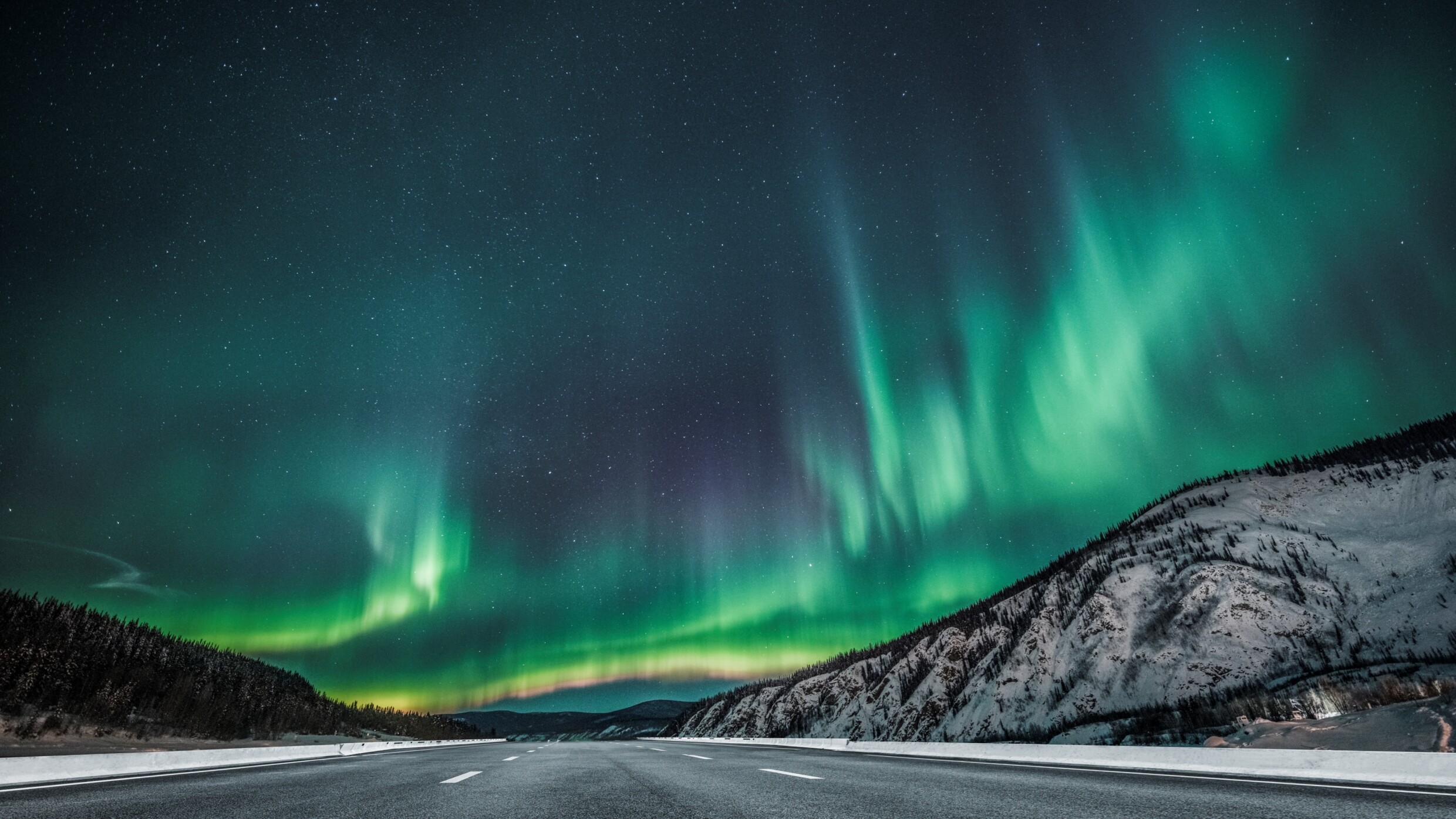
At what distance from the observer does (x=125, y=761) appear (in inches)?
582

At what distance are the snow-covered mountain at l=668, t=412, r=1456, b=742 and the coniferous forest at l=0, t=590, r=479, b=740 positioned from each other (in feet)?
250

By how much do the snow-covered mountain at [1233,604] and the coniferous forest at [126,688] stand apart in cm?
7634

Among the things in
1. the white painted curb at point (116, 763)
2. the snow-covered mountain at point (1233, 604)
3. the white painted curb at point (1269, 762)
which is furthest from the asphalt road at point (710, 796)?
the snow-covered mountain at point (1233, 604)

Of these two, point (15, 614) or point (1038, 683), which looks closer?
point (1038, 683)

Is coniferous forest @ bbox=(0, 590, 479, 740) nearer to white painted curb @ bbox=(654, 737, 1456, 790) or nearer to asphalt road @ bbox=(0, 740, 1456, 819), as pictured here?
asphalt road @ bbox=(0, 740, 1456, 819)

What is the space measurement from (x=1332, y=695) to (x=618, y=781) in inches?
2026

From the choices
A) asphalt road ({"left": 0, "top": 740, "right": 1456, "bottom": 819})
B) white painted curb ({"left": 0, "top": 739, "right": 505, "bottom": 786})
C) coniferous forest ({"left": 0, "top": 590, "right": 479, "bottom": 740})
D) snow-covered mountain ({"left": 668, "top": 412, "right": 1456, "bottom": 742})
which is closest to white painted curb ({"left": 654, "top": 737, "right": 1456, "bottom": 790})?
asphalt road ({"left": 0, "top": 740, "right": 1456, "bottom": 819})

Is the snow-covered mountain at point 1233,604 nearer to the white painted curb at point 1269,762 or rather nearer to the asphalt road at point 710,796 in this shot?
the white painted curb at point 1269,762

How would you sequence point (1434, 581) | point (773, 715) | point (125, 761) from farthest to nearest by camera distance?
point (773, 715), point (1434, 581), point (125, 761)

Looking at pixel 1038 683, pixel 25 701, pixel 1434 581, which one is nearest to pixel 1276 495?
pixel 1434 581

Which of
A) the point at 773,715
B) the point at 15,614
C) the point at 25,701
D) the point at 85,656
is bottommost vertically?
the point at 773,715

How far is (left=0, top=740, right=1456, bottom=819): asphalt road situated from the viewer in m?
6.80

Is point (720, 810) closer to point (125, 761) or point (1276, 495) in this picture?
point (125, 761)

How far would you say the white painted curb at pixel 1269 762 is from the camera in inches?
359
